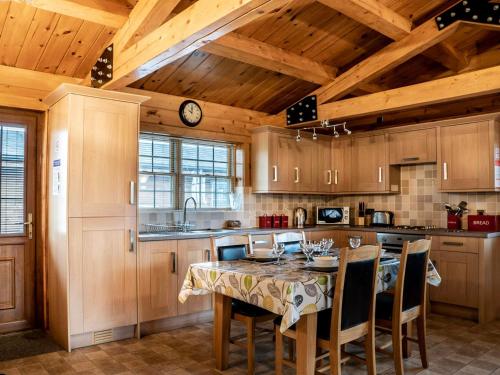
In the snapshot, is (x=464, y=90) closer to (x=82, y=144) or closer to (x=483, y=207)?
(x=483, y=207)

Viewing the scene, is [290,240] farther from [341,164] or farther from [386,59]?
[341,164]

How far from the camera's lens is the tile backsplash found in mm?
4938

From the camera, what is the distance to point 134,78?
372cm

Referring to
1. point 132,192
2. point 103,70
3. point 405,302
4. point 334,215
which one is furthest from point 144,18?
point 334,215

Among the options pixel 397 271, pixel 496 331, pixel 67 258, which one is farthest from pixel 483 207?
pixel 67 258

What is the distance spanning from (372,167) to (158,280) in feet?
10.4

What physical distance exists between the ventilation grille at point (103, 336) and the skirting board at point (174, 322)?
304mm

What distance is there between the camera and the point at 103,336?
12.4ft

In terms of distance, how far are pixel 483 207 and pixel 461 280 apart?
3.26 ft

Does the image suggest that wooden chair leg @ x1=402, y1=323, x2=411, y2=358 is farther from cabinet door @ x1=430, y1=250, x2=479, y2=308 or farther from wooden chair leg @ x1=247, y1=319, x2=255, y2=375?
cabinet door @ x1=430, y1=250, x2=479, y2=308

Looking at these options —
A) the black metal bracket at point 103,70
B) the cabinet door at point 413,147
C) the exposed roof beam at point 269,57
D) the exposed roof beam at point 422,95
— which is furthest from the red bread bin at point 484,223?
the black metal bracket at point 103,70

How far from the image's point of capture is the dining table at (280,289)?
2393 millimetres

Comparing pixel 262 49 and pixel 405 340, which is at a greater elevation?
pixel 262 49

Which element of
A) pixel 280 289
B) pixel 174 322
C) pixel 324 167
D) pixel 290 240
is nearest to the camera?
pixel 280 289
